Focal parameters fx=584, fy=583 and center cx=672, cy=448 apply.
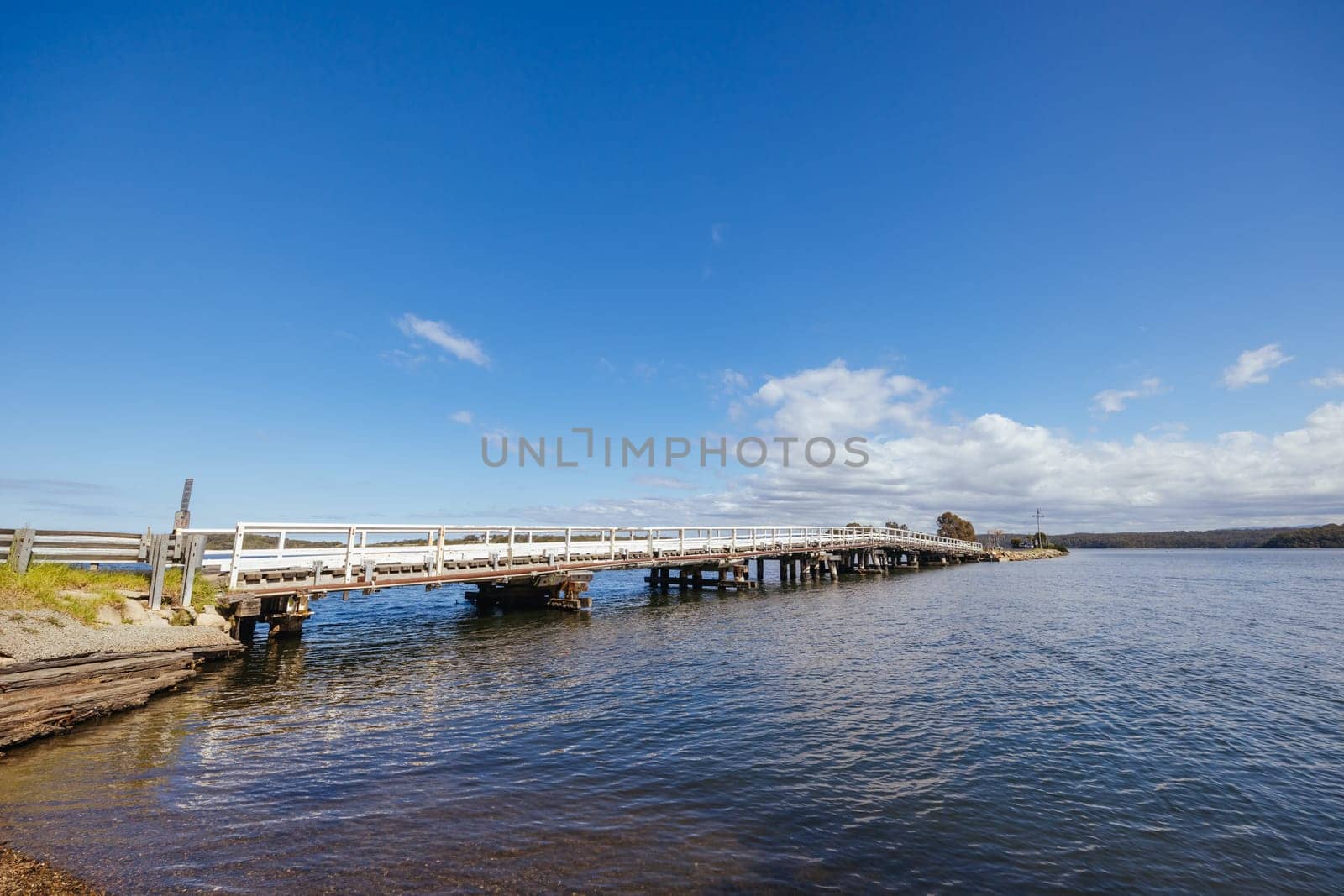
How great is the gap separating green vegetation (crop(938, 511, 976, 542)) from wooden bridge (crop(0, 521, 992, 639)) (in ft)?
333

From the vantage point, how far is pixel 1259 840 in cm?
726

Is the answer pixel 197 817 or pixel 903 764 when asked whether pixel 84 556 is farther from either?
pixel 903 764

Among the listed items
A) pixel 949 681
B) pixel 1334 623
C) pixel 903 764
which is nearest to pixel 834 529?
pixel 1334 623

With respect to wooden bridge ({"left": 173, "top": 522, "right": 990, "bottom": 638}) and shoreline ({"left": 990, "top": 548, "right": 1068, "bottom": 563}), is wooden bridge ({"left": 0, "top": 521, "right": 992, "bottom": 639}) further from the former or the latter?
shoreline ({"left": 990, "top": 548, "right": 1068, "bottom": 563})

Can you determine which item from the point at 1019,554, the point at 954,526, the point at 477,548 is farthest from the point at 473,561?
the point at 954,526

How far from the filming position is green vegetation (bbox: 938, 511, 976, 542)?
130 meters

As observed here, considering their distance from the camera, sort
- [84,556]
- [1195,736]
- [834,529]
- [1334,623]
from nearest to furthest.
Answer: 1. [1195,736]
2. [84,556]
3. [1334,623]
4. [834,529]

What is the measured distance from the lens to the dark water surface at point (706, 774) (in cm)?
632

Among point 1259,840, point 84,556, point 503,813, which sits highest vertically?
point 84,556

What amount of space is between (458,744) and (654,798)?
12.7 feet

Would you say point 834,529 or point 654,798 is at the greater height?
point 834,529

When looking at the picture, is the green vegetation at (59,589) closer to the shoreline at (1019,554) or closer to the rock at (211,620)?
the rock at (211,620)

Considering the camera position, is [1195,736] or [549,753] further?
[1195,736]

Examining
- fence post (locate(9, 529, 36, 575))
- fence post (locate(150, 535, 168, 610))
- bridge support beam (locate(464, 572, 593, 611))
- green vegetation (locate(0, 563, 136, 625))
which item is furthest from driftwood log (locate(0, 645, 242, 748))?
bridge support beam (locate(464, 572, 593, 611))
